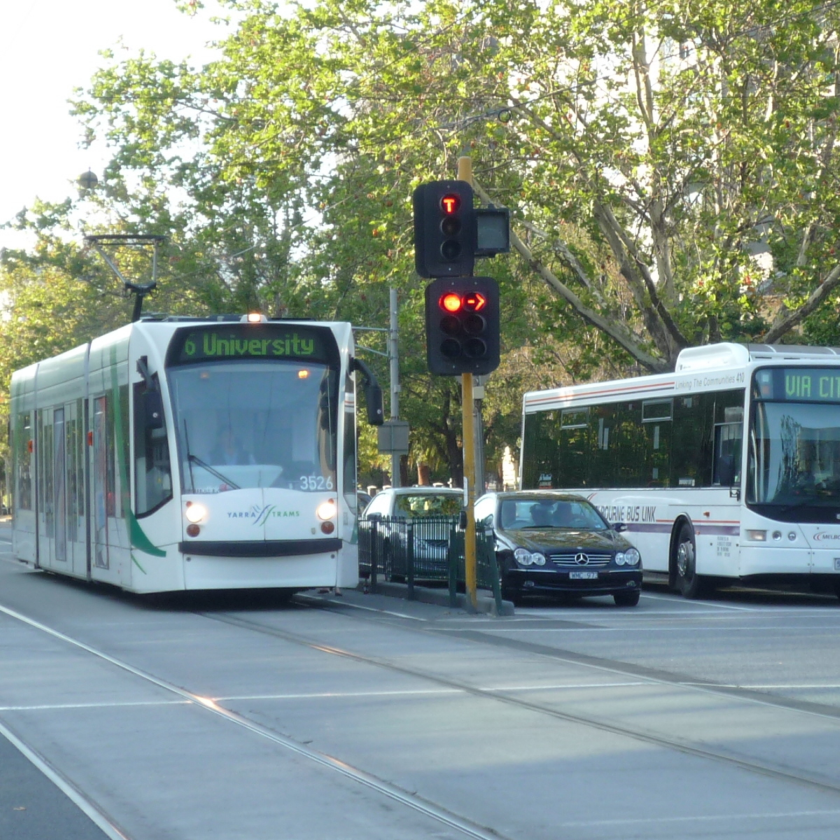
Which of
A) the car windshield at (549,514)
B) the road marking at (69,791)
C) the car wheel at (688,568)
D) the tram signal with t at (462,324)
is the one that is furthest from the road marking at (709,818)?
the car wheel at (688,568)

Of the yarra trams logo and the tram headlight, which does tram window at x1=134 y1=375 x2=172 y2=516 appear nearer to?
the tram headlight

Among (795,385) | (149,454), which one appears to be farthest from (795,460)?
(149,454)

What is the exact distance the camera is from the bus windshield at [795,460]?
2016 centimetres

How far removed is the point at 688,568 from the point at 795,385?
10.1 ft

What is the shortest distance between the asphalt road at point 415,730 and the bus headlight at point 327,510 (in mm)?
1504

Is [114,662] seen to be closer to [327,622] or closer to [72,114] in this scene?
[327,622]

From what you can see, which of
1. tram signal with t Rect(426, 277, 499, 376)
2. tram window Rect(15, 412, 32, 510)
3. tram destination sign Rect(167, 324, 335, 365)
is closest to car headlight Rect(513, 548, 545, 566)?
tram signal with t Rect(426, 277, 499, 376)

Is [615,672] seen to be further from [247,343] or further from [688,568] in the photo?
[688,568]

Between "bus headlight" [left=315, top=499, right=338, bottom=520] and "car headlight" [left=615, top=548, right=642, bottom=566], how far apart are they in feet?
12.7

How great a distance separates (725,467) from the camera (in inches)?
810

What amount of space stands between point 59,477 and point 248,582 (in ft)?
20.2

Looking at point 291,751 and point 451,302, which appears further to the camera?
point 451,302

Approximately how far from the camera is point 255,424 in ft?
56.9

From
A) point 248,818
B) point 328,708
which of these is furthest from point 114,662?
point 248,818
